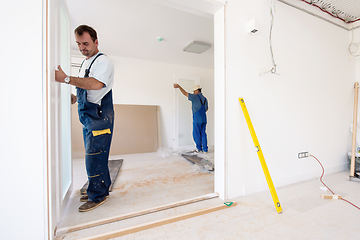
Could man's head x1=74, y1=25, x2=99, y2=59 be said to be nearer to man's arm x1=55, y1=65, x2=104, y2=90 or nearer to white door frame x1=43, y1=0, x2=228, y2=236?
white door frame x1=43, y1=0, x2=228, y2=236

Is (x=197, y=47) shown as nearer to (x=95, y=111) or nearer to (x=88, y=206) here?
(x=95, y=111)

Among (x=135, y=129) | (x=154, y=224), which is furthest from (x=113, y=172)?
(x=135, y=129)

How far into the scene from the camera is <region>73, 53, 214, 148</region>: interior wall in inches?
161

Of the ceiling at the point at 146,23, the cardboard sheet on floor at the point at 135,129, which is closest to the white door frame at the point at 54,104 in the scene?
the ceiling at the point at 146,23

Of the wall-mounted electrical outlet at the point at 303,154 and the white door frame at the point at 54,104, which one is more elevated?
the white door frame at the point at 54,104

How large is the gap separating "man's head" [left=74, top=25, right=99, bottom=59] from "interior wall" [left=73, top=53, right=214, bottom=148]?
260 cm

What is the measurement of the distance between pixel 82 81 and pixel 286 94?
7.62 ft

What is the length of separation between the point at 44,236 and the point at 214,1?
7.53ft

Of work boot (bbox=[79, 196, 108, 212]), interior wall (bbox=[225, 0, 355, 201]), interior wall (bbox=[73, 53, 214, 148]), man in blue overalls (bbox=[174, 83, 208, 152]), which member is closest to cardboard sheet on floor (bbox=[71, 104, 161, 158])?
interior wall (bbox=[73, 53, 214, 148])

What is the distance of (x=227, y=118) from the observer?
1.70 m

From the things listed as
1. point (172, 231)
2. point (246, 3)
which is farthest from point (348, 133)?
point (172, 231)

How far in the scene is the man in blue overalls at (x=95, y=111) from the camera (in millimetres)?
1417

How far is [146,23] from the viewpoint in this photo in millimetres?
2594

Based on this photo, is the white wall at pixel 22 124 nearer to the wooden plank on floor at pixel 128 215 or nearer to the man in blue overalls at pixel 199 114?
the wooden plank on floor at pixel 128 215
